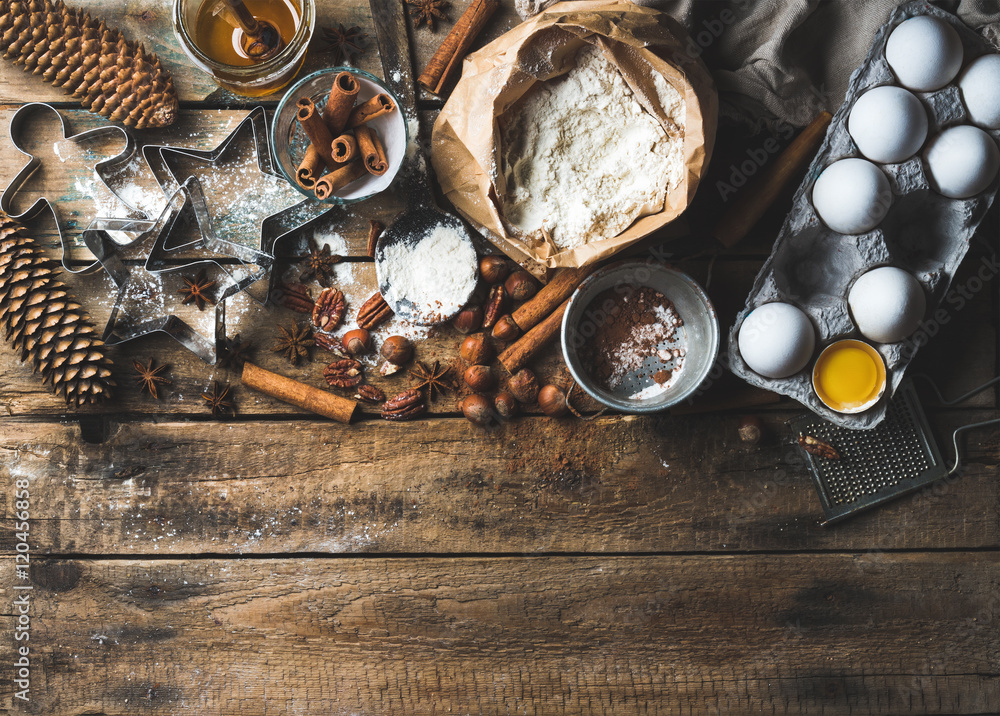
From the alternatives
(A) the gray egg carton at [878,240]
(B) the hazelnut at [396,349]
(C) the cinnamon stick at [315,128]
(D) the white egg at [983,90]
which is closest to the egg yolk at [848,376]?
(A) the gray egg carton at [878,240]

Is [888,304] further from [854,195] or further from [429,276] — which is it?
[429,276]

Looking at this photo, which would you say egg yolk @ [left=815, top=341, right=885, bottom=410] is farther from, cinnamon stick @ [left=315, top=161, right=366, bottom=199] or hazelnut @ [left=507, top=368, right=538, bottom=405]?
cinnamon stick @ [left=315, top=161, right=366, bottom=199]

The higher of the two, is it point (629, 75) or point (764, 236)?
point (629, 75)

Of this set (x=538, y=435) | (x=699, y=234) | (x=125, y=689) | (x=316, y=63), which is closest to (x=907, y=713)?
(x=538, y=435)

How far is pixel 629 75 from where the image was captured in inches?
46.9

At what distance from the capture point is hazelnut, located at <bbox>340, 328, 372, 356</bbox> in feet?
4.18

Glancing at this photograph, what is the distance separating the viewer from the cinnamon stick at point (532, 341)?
1.29 meters

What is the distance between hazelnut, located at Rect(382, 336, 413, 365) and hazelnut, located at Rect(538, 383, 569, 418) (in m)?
0.29

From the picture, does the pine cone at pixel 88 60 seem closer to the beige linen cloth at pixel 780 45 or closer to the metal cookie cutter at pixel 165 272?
the metal cookie cutter at pixel 165 272

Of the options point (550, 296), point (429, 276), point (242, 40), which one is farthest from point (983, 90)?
point (242, 40)

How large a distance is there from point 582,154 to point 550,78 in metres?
0.15

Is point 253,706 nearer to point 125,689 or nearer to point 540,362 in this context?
point 125,689

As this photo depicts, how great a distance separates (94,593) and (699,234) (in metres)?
1.43

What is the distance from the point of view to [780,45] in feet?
3.82
